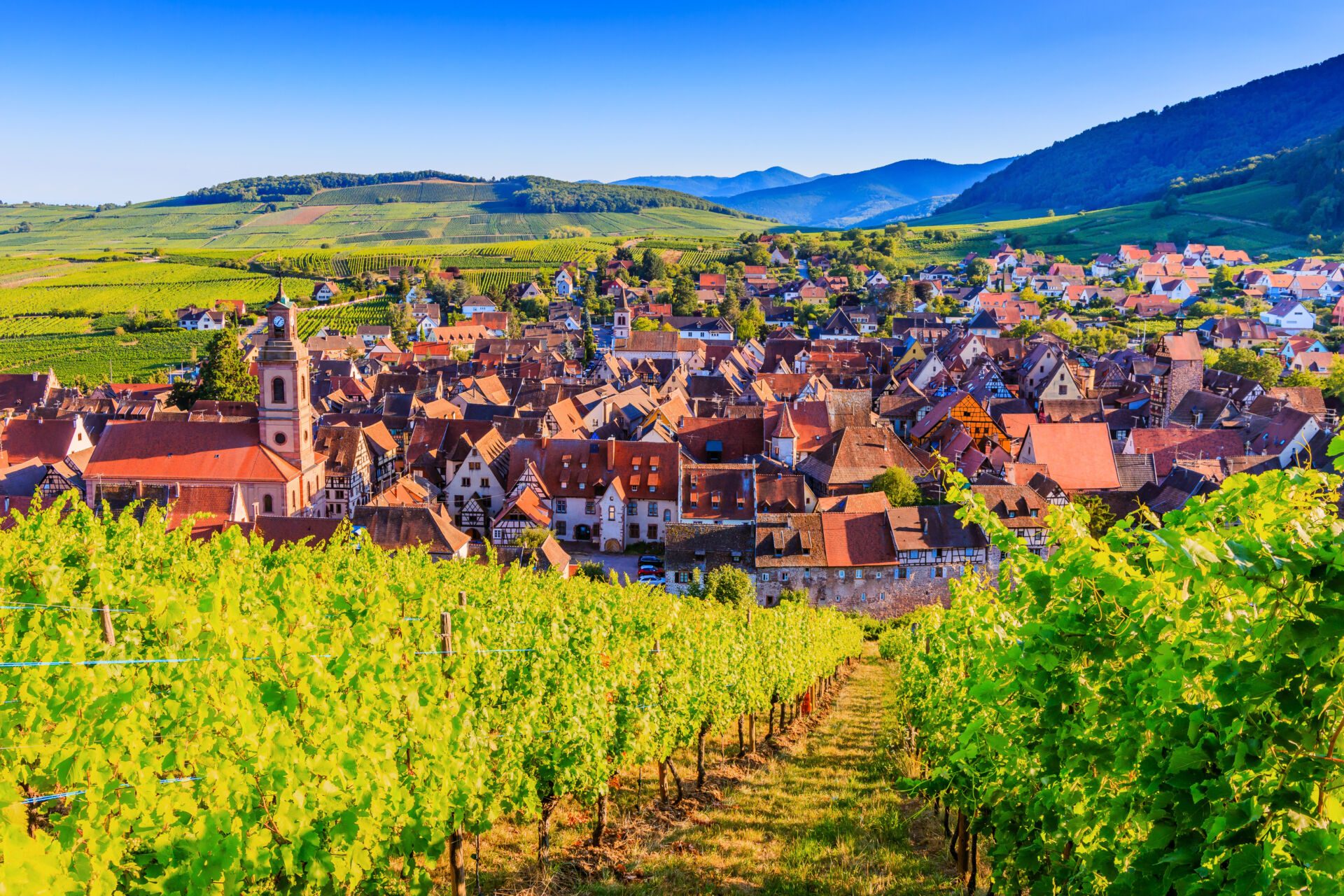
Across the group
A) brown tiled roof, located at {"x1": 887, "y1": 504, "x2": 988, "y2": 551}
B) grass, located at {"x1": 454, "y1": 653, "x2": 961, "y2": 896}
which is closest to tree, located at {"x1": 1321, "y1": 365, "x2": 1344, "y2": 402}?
brown tiled roof, located at {"x1": 887, "y1": 504, "x2": 988, "y2": 551}

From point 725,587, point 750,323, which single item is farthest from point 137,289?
point 725,587

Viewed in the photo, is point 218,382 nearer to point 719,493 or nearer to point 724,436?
point 724,436

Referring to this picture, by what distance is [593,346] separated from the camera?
12388 centimetres

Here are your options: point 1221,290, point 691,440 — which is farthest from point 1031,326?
point 691,440

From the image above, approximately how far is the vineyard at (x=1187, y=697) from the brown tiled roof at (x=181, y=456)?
4874 centimetres

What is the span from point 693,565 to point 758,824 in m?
30.1

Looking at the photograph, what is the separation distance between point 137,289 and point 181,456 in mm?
127221

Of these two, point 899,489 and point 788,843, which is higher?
point 788,843

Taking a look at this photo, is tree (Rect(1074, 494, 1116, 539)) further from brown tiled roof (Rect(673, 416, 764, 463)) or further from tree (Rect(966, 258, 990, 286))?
tree (Rect(966, 258, 990, 286))

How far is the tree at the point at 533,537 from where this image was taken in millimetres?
44928

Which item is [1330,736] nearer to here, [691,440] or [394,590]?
[394,590]

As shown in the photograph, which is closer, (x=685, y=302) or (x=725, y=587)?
(x=725, y=587)

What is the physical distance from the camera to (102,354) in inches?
4668

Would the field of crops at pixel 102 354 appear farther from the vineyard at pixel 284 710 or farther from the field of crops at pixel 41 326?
the vineyard at pixel 284 710
